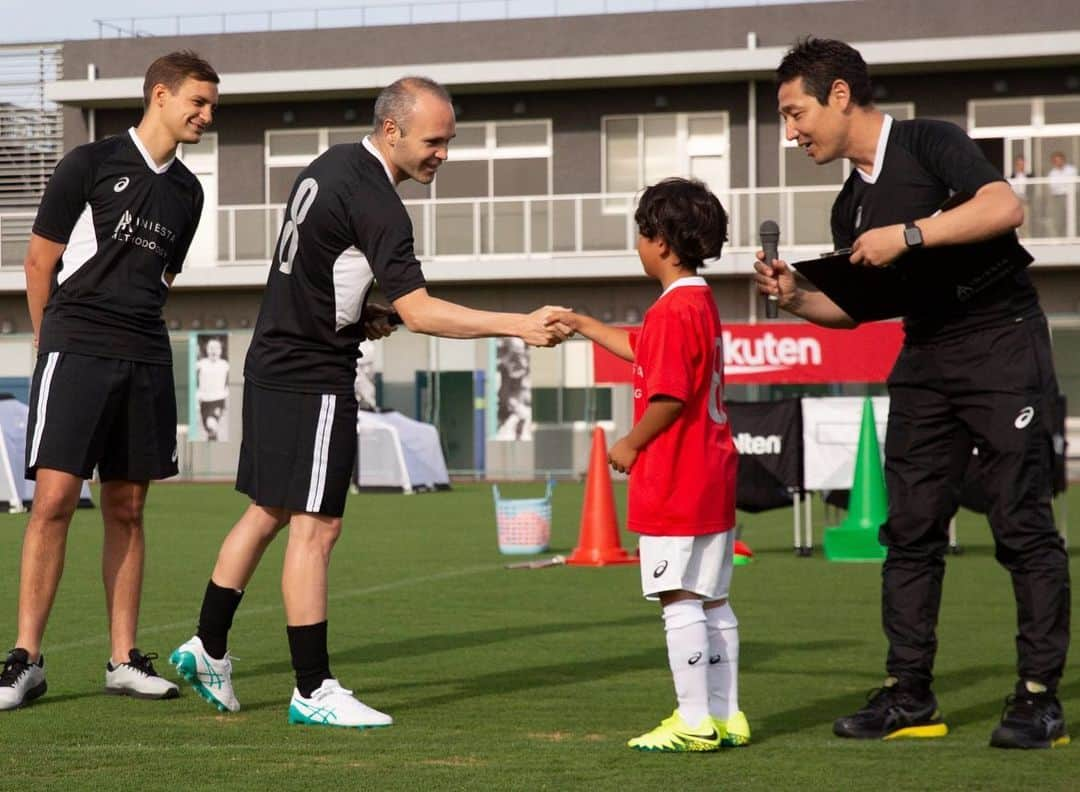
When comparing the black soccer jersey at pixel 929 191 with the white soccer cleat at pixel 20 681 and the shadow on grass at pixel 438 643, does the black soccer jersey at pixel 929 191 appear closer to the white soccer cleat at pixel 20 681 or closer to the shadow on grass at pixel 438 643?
the shadow on grass at pixel 438 643

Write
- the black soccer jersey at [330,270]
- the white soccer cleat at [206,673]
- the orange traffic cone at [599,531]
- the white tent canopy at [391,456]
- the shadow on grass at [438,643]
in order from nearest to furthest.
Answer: the black soccer jersey at [330,270] < the white soccer cleat at [206,673] < the shadow on grass at [438,643] < the orange traffic cone at [599,531] < the white tent canopy at [391,456]

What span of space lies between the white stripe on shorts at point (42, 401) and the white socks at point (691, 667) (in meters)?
2.13

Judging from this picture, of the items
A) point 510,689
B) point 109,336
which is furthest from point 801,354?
point 109,336

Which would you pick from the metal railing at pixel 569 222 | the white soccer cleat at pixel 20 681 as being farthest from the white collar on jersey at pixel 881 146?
the metal railing at pixel 569 222

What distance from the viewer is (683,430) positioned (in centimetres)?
486

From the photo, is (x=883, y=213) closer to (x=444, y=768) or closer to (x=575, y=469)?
(x=444, y=768)

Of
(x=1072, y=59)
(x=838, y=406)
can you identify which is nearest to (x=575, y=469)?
(x=1072, y=59)

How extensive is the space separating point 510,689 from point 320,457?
3.83ft

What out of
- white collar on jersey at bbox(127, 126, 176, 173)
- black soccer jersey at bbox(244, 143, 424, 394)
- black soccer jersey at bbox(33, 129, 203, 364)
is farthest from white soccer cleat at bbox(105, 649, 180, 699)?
white collar on jersey at bbox(127, 126, 176, 173)

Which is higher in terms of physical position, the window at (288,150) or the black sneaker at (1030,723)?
the window at (288,150)

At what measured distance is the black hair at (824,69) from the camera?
4.92m

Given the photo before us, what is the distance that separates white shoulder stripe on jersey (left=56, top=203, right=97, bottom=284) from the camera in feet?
18.7

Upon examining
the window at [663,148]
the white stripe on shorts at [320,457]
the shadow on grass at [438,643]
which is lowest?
the shadow on grass at [438,643]

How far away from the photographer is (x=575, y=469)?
29.9m
